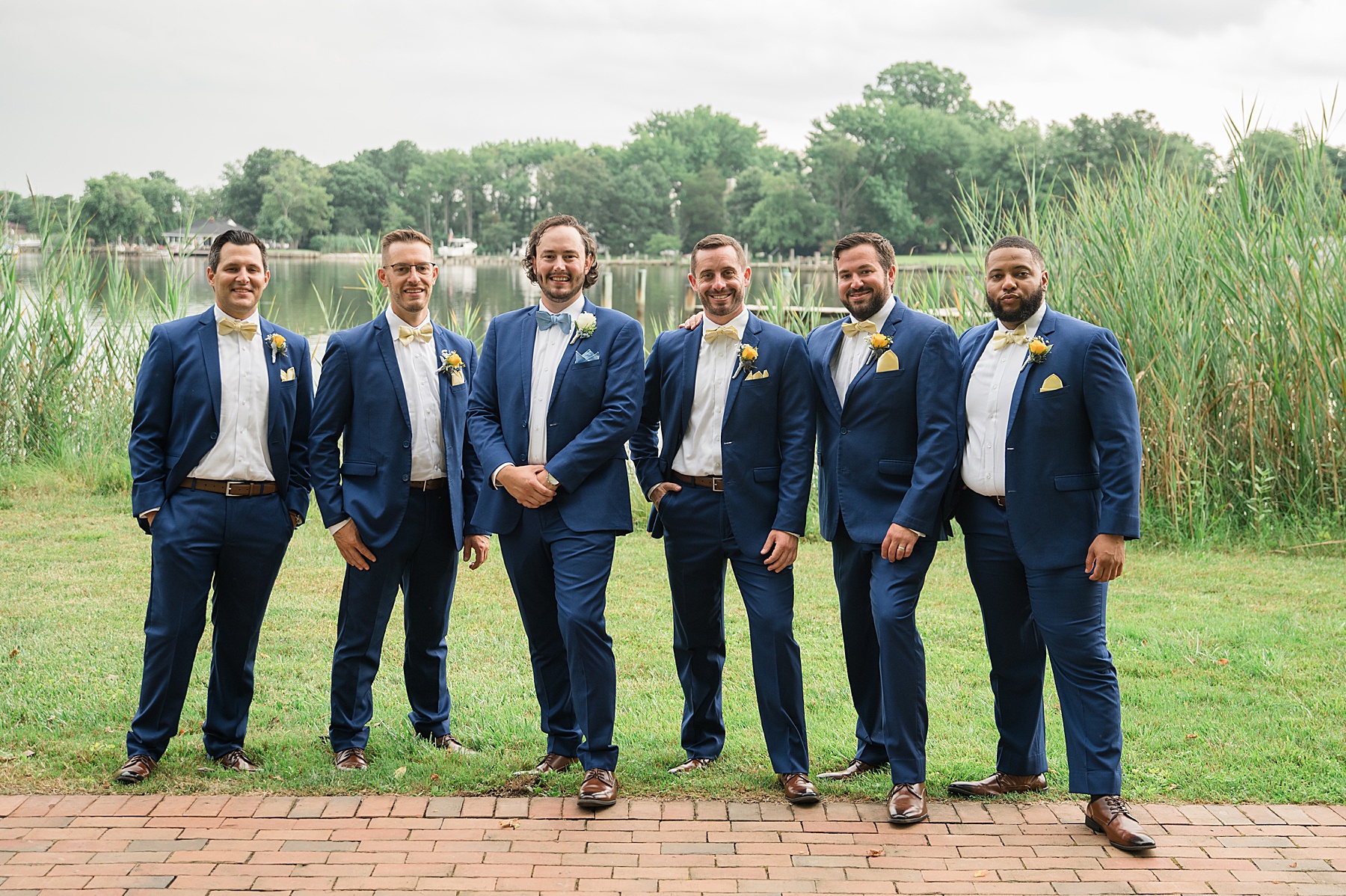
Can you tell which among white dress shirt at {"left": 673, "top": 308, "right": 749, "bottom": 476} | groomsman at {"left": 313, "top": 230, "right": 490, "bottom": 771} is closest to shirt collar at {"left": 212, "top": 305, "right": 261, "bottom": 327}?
groomsman at {"left": 313, "top": 230, "right": 490, "bottom": 771}

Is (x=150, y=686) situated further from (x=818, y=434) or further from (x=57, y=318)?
(x=57, y=318)

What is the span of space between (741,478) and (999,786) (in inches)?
58.9

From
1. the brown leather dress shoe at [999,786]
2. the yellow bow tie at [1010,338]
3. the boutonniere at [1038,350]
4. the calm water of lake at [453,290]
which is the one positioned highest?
the calm water of lake at [453,290]

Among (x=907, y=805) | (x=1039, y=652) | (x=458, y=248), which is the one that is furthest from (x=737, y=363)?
(x=458, y=248)

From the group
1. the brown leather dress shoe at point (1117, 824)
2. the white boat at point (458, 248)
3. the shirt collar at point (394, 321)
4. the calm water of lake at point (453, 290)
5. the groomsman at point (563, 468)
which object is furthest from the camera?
the white boat at point (458, 248)

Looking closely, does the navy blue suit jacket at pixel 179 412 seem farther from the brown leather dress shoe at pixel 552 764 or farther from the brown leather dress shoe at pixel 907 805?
the brown leather dress shoe at pixel 907 805

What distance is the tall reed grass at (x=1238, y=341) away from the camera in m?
8.08

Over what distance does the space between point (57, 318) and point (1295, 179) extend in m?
10.3

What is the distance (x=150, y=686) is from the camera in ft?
14.2

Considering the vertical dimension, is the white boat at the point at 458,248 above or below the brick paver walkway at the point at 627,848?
above

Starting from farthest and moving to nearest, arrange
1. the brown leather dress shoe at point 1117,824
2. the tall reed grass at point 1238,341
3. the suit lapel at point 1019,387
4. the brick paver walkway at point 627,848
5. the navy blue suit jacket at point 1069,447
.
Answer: the tall reed grass at point 1238,341 < the suit lapel at point 1019,387 < the navy blue suit jacket at point 1069,447 < the brown leather dress shoe at point 1117,824 < the brick paver walkway at point 627,848

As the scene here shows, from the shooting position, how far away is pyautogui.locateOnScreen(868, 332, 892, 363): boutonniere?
412 cm

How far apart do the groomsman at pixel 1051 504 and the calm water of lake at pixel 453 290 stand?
9.13 metres

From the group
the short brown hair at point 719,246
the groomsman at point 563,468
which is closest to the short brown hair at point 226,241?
the groomsman at point 563,468
